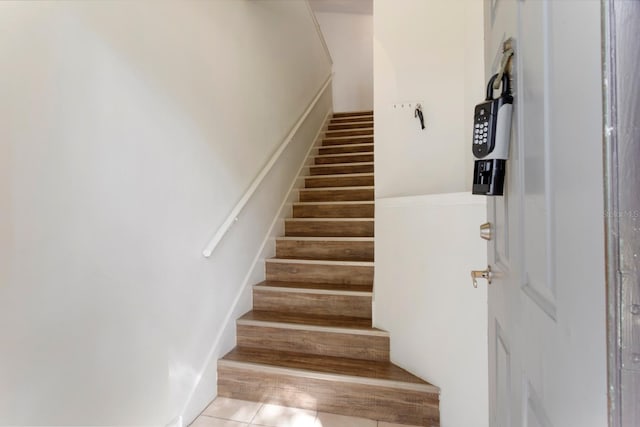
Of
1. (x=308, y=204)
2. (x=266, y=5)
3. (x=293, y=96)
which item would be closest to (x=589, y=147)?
(x=308, y=204)

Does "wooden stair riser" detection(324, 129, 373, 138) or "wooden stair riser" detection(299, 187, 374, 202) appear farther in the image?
"wooden stair riser" detection(324, 129, 373, 138)

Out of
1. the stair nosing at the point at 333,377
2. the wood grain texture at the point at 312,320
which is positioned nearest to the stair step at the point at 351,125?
the wood grain texture at the point at 312,320

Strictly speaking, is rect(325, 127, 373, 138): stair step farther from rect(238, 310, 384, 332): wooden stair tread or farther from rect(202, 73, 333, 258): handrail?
rect(238, 310, 384, 332): wooden stair tread

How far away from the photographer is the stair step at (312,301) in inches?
82.1

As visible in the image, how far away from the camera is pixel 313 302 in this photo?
2.18m

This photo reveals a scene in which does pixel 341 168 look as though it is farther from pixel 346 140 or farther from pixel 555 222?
pixel 555 222

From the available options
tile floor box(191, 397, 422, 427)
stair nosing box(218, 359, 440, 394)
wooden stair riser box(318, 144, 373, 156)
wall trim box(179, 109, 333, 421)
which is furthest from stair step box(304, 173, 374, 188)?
tile floor box(191, 397, 422, 427)

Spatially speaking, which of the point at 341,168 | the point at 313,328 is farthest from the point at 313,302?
the point at 341,168

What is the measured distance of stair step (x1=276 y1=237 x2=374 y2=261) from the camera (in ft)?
8.00

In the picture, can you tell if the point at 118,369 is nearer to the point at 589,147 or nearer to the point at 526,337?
the point at 526,337

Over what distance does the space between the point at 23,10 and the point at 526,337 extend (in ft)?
5.14

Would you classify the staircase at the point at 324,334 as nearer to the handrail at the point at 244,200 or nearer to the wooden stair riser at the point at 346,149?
the handrail at the point at 244,200

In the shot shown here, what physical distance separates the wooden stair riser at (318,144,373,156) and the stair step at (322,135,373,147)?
0.21 meters

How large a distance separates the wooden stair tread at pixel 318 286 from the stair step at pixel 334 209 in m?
0.76
